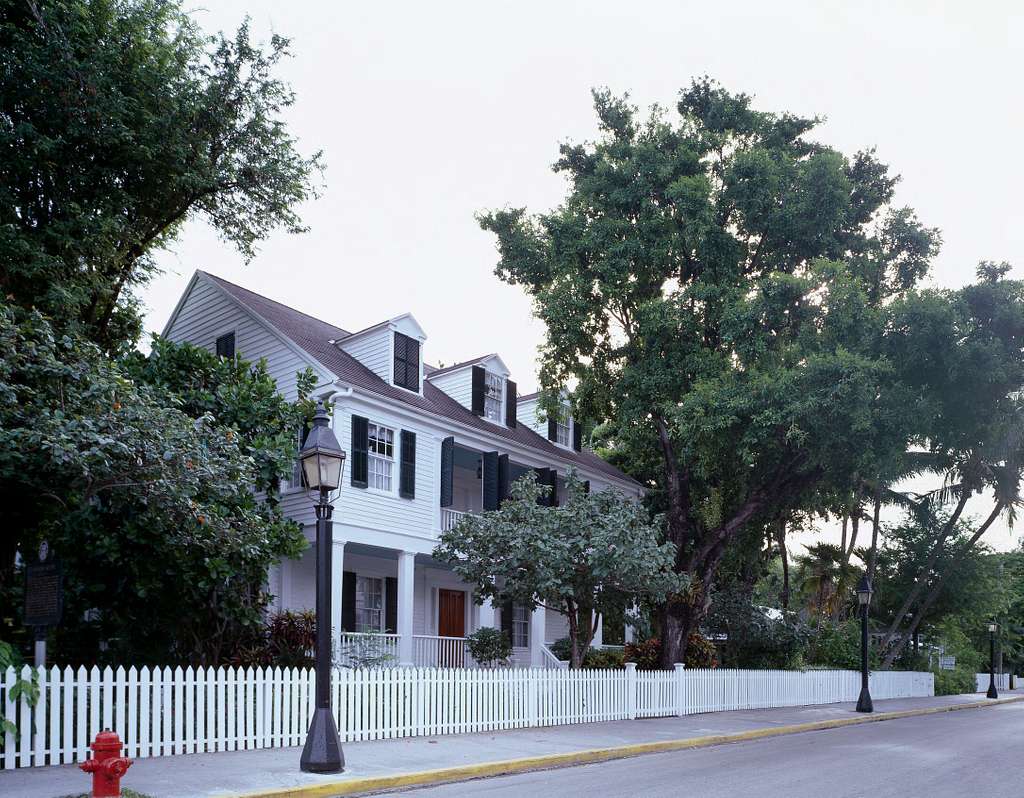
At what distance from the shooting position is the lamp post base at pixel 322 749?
11.7 m

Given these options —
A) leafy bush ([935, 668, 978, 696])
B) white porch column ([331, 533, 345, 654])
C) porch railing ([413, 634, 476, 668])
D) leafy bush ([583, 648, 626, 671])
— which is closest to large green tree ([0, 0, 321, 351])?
white porch column ([331, 533, 345, 654])

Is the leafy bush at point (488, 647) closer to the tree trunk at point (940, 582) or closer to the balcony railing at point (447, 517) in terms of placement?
the balcony railing at point (447, 517)

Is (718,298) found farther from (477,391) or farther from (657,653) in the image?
(657,653)

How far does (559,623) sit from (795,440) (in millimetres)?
12533

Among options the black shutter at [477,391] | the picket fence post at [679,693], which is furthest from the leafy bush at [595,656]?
the black shutter at [477,391]

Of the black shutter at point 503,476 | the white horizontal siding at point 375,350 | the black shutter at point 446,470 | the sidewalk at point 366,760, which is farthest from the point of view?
the black shutter at point 503,476

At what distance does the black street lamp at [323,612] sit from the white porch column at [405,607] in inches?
453

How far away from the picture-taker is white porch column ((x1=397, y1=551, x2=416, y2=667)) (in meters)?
23.6

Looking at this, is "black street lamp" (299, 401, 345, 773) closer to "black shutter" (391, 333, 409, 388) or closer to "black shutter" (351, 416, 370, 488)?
"black shutter" (351, 416, 370, 488)

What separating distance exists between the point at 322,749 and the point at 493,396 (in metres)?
19.0

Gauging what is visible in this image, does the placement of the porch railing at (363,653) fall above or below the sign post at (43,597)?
below

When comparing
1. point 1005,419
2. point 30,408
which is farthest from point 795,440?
point 30,408

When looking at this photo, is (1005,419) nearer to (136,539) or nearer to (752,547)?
(752,547)

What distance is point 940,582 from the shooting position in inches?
1556
